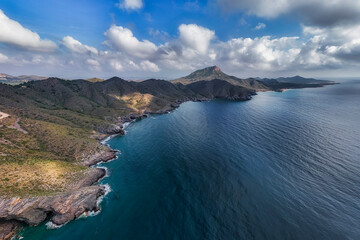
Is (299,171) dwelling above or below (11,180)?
below

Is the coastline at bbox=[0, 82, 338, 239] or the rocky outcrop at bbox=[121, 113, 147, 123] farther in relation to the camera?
the rocky outcrop at bbox=[121, 113, 147, 123]

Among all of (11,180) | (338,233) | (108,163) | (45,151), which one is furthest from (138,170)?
(338,233)

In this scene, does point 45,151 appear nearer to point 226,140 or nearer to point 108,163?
point 108,163

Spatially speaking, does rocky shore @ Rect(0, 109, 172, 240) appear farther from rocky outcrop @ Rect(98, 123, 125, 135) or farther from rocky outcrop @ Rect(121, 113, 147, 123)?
rocky outcrop @ Rect(121, 113, 147, 123)

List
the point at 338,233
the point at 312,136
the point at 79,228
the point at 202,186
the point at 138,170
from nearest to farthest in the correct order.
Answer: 1. the point at 338,233
2. the point at 79,228
3. the point at 202,186
4. the point at 138,170
5. the point at 312,136

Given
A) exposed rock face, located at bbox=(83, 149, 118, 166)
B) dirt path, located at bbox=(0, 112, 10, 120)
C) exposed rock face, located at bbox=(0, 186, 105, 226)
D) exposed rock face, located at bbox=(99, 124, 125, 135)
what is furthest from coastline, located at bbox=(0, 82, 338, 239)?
dirt path, located at bbox=(0, 112, 10, 120)

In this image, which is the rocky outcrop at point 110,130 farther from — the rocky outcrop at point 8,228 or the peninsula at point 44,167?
the rocky outcrop at point 8,228
